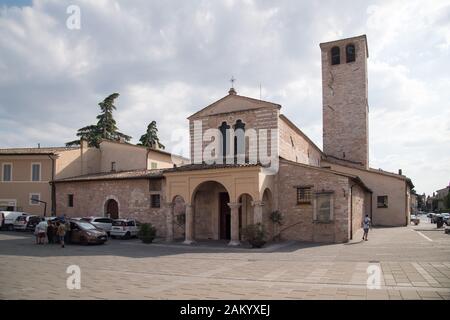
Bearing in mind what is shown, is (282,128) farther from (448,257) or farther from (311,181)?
(448,257)

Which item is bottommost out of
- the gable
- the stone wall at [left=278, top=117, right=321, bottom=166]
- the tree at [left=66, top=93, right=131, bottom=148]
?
the stone wall at [left=278, top=117, right=321, bottom=166]

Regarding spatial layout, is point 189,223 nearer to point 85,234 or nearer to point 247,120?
point 85,234

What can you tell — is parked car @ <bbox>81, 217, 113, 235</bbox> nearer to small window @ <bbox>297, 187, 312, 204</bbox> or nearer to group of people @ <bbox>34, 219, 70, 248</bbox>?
group of people @ <bbox>34, 219, 70, 248</bbox>

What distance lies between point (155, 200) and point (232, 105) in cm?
882

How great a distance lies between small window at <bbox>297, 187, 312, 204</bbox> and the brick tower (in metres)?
19.6

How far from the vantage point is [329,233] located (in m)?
21.6

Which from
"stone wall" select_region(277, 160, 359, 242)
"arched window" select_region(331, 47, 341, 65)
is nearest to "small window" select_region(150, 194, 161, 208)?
"stone wall" select_region(277, 160, 359, 242)

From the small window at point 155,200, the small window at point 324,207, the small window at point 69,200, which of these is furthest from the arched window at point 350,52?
the small window at point 69,200

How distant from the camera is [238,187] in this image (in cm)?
2111

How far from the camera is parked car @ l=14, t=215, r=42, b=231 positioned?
94.2 feet

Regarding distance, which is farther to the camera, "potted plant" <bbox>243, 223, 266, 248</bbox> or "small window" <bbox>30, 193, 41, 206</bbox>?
"small window" <bbox>30, 193, 41, 206</bbox>

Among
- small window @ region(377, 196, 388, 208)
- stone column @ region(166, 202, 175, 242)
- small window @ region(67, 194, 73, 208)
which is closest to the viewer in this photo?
stone column @ region(166, 202, 175, 242)
